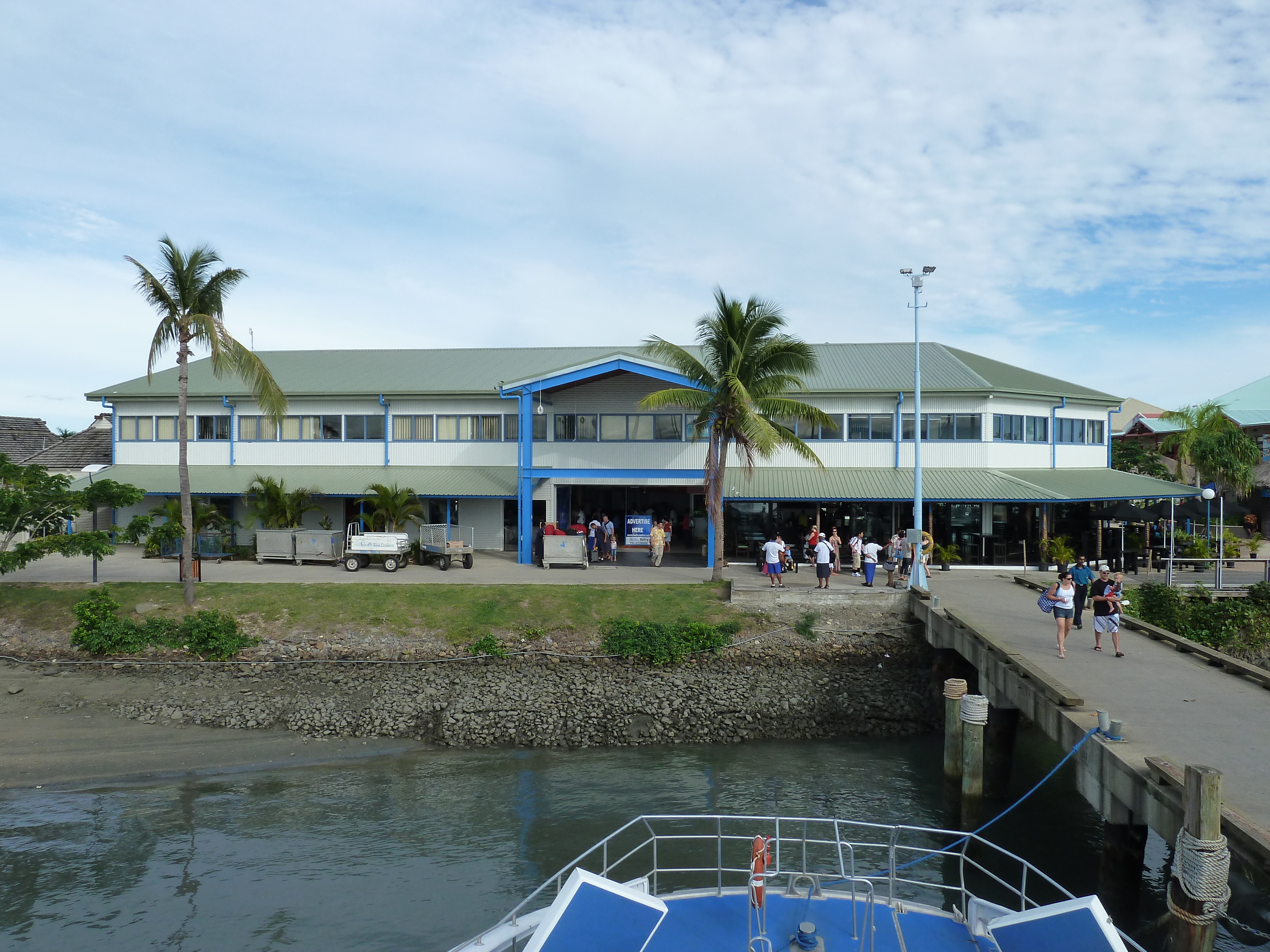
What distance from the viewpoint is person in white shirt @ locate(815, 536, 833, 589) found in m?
22.7

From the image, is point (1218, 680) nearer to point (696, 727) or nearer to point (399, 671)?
point (696, 727)

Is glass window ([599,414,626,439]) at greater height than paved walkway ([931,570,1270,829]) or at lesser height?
greater

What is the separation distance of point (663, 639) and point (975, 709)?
31.0ft

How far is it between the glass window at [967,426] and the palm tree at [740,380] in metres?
8.04

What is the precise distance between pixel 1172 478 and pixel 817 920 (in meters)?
47.3

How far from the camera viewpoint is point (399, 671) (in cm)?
2047

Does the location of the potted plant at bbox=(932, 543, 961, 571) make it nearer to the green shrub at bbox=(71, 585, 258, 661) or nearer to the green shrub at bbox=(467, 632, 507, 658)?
the green shrub at bbox=(467, 632, 507, 658)

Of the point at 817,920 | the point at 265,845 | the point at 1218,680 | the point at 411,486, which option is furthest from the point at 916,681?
the point at 411,486

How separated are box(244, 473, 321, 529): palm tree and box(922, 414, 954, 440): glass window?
23738 millimetres

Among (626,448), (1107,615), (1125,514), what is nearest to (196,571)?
(626,448)

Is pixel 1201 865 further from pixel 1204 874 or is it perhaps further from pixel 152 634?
pixel 152 634

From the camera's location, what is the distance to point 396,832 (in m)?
13.7

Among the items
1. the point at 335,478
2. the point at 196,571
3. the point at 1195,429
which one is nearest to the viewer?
the point at 196,571

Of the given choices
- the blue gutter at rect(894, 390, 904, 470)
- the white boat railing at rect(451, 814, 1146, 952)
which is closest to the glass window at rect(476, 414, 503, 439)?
the blue gutter at rect(894, 390, 904, 470)
